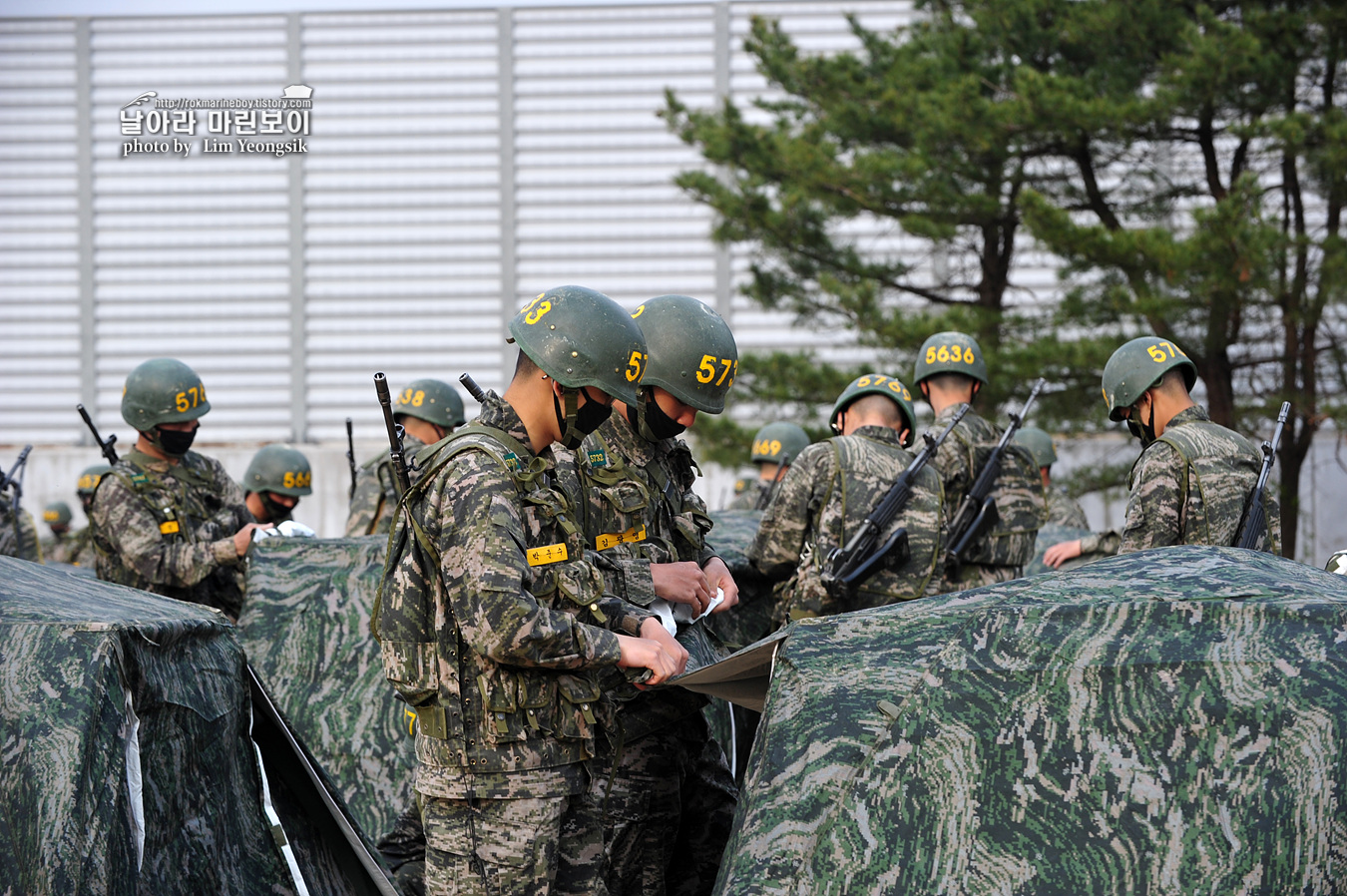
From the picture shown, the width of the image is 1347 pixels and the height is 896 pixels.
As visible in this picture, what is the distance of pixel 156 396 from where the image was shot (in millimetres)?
5828

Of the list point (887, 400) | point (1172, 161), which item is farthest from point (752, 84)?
point (887, 400)

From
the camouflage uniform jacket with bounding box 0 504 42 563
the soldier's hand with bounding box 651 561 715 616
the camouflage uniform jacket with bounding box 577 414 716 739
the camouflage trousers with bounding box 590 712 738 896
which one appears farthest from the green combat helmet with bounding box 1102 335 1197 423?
the camouflage uniform jacket with bounding box 0 504 42 563

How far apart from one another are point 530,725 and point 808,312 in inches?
410

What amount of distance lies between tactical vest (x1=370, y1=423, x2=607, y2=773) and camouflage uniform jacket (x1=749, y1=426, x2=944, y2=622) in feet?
7.35

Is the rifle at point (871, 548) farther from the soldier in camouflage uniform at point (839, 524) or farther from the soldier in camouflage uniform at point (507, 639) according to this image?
the soldier in camouflage uniform at point (507, 639)

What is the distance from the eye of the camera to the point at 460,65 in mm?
17125

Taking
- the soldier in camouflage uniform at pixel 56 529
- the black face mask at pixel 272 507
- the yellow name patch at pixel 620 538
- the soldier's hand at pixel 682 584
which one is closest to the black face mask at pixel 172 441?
the black face mask at pixel 272 507

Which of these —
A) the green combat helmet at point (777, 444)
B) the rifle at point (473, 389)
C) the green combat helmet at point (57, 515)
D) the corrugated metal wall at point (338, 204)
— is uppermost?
the corrugated metal wall at point (338, 204)

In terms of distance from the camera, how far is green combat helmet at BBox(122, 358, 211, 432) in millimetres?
5812

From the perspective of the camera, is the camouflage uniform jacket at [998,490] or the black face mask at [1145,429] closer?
the black face mask at [1145,429]

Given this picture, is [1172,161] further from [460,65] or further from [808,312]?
[460,65]

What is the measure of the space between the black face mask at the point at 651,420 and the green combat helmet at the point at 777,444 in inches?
243

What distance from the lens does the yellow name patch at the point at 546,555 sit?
2.83 m

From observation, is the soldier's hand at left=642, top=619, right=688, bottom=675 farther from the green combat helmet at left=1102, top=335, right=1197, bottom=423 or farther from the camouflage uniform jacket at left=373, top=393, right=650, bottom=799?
the green combat helmet at left=1102, top=335, right=1197, bottom=423
